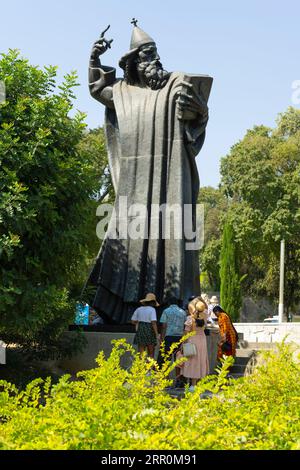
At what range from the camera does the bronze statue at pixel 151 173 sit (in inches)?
462

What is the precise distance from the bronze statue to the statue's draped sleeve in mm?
161

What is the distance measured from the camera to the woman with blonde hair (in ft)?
32.3

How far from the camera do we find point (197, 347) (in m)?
9.94

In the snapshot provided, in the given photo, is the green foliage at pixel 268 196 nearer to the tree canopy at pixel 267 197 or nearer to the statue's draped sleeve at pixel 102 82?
the tree canopy at pixel 267 197

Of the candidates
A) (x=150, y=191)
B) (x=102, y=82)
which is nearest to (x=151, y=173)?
(x=150, y=191)

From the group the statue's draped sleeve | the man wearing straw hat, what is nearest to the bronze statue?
the statue's draped sleeve

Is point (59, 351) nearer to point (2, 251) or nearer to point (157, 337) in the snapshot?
point (157, 337)

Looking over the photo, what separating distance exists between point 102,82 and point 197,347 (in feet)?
17.4

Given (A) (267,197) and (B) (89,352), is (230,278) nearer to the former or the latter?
(A) (267,197)

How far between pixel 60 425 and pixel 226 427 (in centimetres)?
95

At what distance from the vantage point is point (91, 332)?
11445 millimetres

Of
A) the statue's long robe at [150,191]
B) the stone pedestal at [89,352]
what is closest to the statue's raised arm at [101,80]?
the statue's long robe at [150,191]

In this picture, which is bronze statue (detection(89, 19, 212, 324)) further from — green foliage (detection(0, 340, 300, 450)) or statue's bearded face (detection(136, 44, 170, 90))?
green foliage (detection(0, 340, 300, 450))

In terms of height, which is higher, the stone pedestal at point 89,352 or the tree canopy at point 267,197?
the tree canopy at point 267,197
